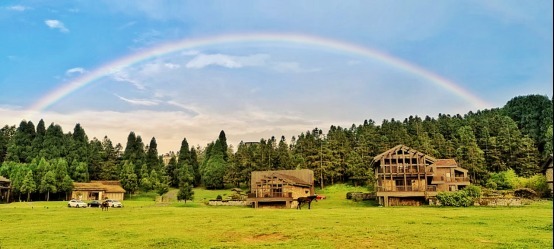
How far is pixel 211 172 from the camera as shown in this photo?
4109 inches

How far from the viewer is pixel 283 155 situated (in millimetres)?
100312

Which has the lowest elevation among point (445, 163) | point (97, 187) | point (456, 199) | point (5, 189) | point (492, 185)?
point (456, 199)

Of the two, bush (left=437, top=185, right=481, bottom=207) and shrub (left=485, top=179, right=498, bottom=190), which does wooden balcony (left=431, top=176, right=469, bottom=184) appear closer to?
bush (left=437, top=185, right=481, bottom=207)

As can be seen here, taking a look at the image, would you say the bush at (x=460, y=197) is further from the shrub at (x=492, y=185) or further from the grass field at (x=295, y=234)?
the shrub at (x=492, y=185)

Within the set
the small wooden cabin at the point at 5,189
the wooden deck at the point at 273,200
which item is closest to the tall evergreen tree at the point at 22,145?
the small wooden cabin at the point at 5,189

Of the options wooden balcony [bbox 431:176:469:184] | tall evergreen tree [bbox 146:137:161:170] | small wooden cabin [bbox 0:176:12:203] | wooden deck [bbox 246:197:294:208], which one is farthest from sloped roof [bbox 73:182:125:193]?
wooden balcony [bbox 431:176:469:184]

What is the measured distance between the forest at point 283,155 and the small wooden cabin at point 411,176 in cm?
1750

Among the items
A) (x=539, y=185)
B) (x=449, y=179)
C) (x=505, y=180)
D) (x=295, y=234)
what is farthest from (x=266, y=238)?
(x=505, y=180)

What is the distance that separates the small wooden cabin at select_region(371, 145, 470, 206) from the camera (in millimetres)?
59625

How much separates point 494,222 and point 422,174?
32.0m

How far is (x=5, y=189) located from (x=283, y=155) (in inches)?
2310

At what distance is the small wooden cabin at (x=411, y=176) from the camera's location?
196 ft

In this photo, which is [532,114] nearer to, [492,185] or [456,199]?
[492,185]

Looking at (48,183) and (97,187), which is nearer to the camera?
(48,183)
